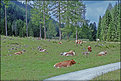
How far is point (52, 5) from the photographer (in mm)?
43406

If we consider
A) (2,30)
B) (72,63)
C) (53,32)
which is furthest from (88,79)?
(53,32)

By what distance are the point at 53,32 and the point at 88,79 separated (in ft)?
395

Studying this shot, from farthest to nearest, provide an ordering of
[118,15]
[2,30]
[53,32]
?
1. [53,32]
2. [2,30]
3. [118,15]

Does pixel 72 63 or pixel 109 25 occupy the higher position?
pixel 109 25

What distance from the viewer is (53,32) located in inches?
5054

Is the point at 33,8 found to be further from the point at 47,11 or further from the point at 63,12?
the point at 63,12

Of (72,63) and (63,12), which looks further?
(63,12)

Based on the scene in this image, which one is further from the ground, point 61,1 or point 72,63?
point 61,1

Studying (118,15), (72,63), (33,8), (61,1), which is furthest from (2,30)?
(72,63)

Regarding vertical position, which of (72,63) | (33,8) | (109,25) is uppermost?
(33,8)

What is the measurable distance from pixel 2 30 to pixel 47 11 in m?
64.8

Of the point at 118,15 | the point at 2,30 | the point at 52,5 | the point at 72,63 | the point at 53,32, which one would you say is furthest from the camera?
the point at 53,32

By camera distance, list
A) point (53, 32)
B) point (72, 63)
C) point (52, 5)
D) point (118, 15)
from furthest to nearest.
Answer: point (53, 32), point (118, 15), point (52, 5), point (72, 63)

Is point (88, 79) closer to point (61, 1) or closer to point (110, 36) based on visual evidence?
point (61, 1)
